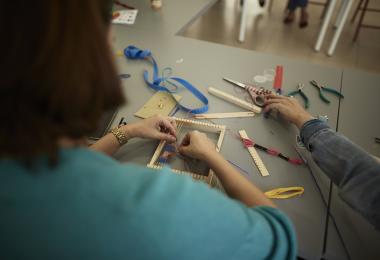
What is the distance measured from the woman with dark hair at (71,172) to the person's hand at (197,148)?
39cm

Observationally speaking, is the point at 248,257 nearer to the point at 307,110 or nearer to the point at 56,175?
the point at 56,175

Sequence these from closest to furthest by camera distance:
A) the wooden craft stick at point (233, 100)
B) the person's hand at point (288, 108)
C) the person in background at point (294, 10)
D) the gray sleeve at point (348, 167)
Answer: the gray sleeve at point (348, 167), the person's hand at point (288, 108), the wooden craft stick at point (233, 100), the person in background at point (294, 10)

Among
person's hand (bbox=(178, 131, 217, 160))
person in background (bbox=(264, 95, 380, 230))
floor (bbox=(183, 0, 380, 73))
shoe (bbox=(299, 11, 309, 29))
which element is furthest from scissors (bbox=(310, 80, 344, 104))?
shoe (bbox=(299, 11, 309, 29))

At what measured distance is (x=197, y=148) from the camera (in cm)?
89

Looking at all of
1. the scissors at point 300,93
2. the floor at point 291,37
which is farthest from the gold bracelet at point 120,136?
the floor at point 291,37

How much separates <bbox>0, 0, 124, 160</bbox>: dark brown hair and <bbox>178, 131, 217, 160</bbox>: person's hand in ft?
1.59

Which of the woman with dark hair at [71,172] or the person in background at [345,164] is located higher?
the woman with dark hair at [71,172]

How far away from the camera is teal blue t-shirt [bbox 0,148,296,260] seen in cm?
41

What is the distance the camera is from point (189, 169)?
92cm

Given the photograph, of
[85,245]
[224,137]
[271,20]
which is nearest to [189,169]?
[224,137]

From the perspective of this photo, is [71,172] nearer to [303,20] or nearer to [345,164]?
[345,164]

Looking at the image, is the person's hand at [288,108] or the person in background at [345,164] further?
the person's hand at [288,108]

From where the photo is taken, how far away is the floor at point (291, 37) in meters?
2.89

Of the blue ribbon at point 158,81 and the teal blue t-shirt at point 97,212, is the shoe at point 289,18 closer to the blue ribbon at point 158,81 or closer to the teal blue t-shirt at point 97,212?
the blue ribbon at point 158,81
